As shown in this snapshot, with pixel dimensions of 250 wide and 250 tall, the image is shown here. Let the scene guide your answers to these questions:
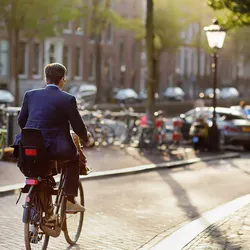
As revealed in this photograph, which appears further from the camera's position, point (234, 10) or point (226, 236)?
point (234, 10)

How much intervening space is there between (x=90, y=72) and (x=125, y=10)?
10.7m

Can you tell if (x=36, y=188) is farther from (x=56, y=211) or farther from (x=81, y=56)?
(x=81, y=56)

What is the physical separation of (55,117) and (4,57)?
42070 mm

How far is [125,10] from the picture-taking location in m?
66.8

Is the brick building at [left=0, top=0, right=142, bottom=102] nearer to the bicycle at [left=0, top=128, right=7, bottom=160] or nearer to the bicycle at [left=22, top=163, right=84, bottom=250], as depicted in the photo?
the bicycle at [left=0, top=128, right=7, bottom=160]

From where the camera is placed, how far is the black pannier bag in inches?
265

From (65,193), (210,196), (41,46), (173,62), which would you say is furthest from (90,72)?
(65,193)

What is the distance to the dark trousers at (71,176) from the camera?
281 inches

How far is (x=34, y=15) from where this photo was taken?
3481 cm

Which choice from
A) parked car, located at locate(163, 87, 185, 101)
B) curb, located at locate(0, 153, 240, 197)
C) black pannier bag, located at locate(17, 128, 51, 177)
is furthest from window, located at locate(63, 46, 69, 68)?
black pannier bag, located at locate(17, 128, 51, 177)

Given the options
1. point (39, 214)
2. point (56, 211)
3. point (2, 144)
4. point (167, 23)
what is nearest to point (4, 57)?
point (167, 23)

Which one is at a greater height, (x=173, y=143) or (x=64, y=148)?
(x=64, y=148)

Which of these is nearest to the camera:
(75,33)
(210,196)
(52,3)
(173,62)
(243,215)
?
(243,215)

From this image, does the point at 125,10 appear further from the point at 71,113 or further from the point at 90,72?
the point at 71,113
